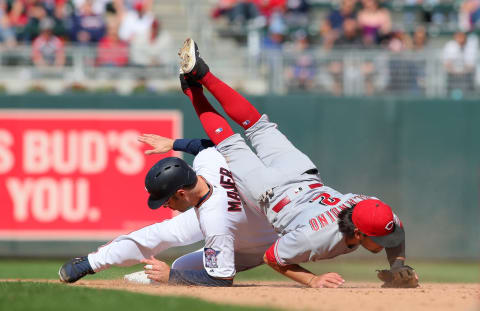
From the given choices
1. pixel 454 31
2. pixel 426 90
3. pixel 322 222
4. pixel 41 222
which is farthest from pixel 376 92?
pixel 322 222

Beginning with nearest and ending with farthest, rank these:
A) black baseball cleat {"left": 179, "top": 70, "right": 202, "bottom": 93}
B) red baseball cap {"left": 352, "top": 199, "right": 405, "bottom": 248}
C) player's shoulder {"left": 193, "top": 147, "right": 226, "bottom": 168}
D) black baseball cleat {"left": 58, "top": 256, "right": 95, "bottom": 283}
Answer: red baseball cap {"left": 352, "top": 199, "right": 405, "bottom": 248}
black baseball cleat {"left": 58, "top": 256, "right": 95, "bottom": 283}
player's shoulder {"left": 193, "top": 147, "right": 226, "bottom": 168}
black baseball cleat {"left": 179, "top": 70, "right": 202, "bottom": 93}

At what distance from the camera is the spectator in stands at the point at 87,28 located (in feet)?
39.3

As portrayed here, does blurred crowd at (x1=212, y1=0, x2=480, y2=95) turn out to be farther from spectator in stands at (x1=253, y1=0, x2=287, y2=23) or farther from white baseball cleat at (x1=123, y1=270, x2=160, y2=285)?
white baseball cleat at (x1=123, y1=270, x2=160, y2=285)

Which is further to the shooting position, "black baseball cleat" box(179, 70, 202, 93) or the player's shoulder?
"black baseball cleat" box(179, 70, 202, 93)

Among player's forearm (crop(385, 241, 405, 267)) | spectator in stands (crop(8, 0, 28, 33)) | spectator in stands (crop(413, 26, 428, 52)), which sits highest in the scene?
spectator in stands (crop(8, 0, 28, 33))

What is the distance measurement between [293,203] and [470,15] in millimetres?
8802

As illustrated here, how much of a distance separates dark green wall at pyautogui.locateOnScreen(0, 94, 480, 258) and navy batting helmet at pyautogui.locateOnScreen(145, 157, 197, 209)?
16.6 ft

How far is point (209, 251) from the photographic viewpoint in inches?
232

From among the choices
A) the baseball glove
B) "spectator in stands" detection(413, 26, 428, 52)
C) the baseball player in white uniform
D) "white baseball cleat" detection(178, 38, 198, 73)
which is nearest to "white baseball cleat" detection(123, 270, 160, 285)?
the baseball player in white uniform

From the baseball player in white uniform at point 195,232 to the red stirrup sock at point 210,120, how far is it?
0.51 feet

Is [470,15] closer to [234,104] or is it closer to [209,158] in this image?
[234,104]

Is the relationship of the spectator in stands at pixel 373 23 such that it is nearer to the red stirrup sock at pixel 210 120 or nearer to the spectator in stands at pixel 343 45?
the spectator in stands at pixel 343 45

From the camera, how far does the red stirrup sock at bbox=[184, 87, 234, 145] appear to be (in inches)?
258

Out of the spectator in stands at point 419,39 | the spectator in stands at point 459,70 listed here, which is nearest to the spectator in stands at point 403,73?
the spectator in stands at point 459,70
